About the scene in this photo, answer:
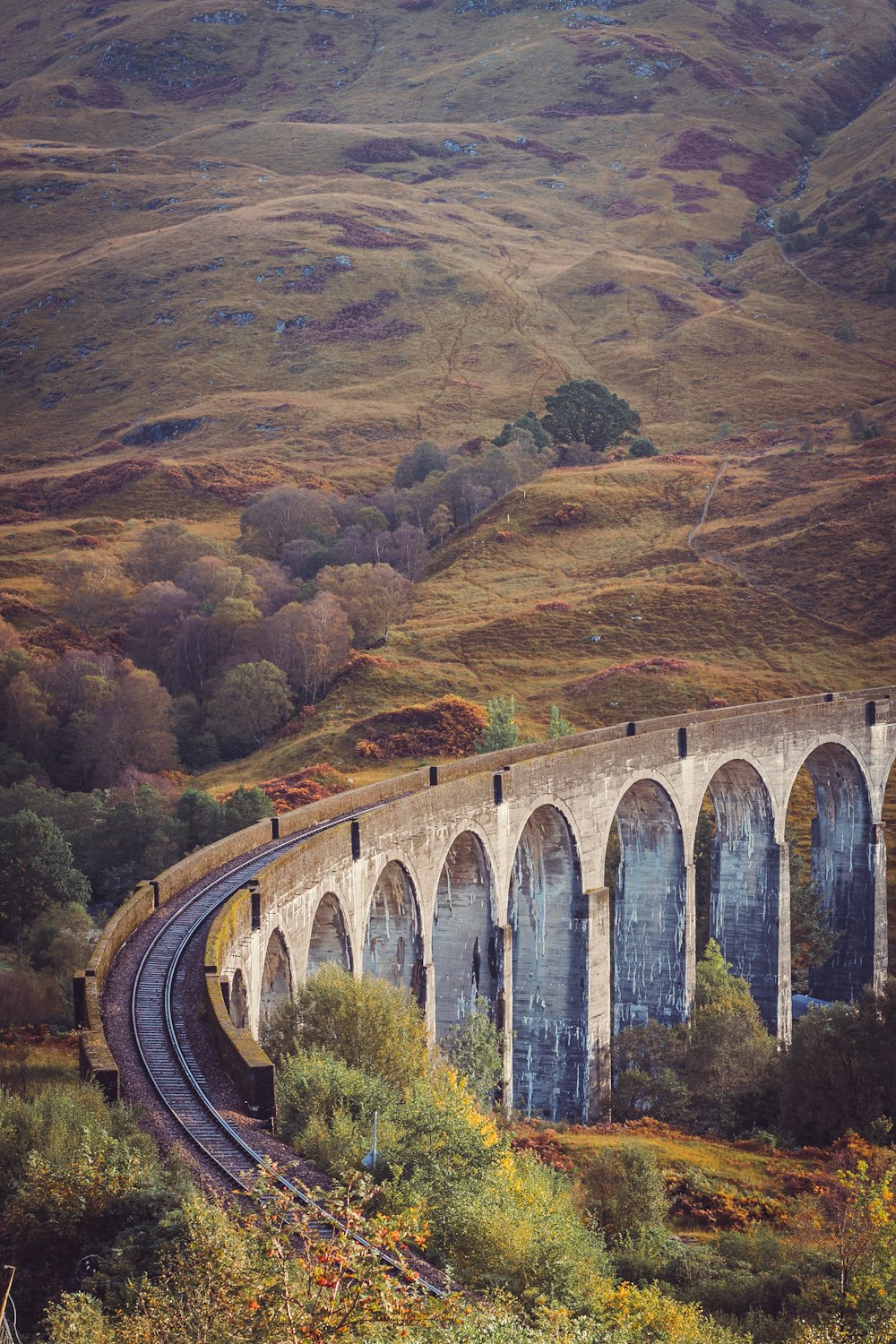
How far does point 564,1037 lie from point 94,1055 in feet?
67.6

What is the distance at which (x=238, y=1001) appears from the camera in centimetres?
2211

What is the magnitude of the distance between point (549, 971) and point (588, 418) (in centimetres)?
7765

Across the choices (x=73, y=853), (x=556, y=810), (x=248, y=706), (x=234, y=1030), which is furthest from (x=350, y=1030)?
(x=248, y=706)

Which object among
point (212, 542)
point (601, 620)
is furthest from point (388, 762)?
point (212, 542)

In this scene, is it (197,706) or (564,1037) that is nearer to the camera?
(564,1037)

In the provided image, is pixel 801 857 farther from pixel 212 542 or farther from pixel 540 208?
pixel 540 208

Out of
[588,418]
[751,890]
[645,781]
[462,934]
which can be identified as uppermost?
[588,418]

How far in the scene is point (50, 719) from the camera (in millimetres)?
Answer: 62250

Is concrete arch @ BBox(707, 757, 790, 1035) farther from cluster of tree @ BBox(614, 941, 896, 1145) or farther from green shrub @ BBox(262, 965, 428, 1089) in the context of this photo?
green shrub @ BBox(262, 965, 428, 1089)

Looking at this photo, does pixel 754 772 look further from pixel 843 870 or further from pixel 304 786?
pixel 304 786

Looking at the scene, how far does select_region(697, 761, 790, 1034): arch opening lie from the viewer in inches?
1725

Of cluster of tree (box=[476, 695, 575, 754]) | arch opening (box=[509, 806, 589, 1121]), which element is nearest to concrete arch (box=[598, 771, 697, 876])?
arch opening (box=[509, 806, 589, 1121])

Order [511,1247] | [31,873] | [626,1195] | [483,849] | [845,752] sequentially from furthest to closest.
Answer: [845,752] < [31,873] < [483,849] < [626,1195] < [511,1247]

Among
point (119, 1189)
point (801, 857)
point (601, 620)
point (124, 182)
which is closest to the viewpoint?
point (119, 1189)
